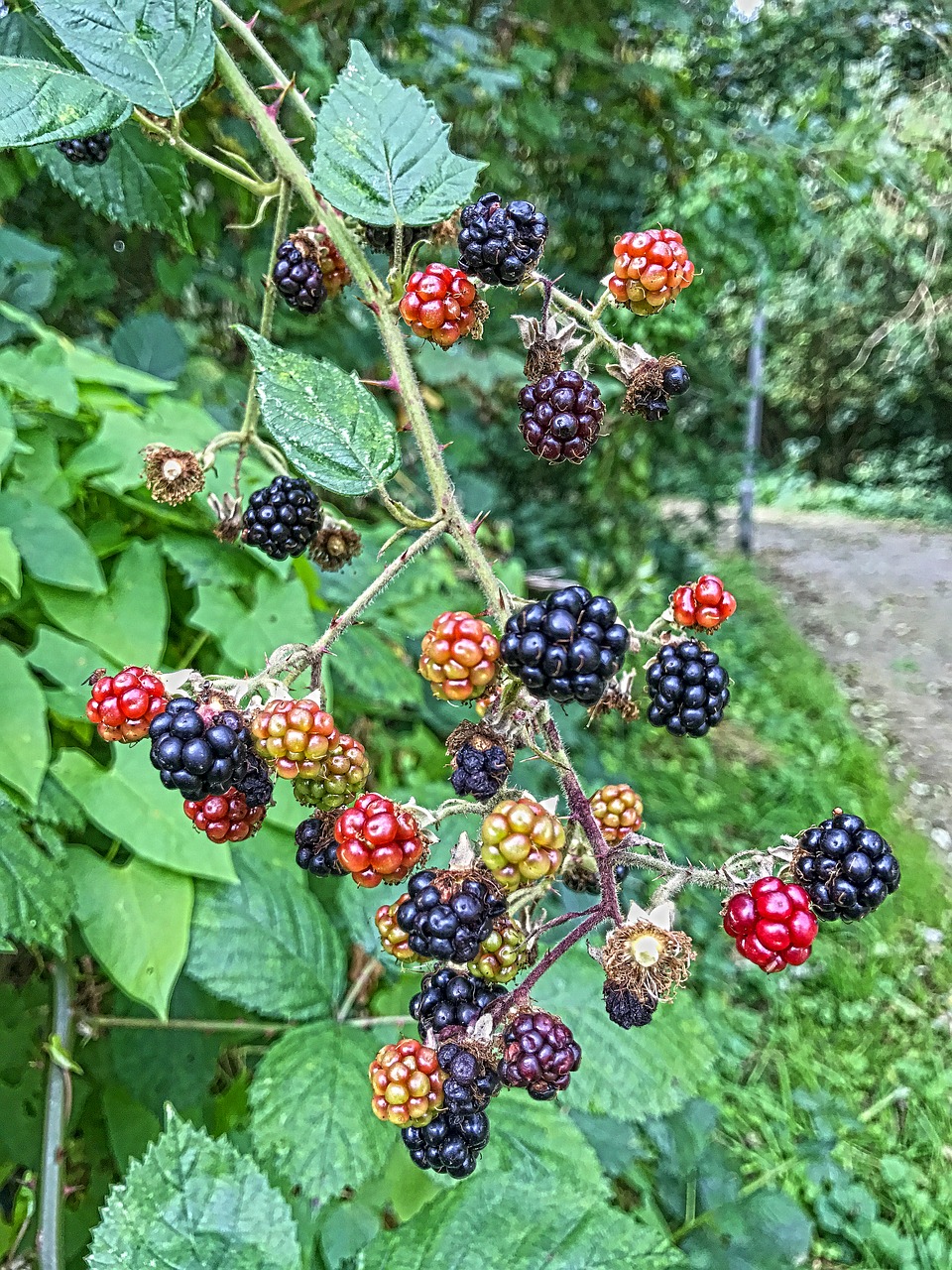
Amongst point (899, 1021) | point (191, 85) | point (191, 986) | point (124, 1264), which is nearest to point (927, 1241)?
point (899, 1021)

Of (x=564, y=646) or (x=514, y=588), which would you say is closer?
(x=564, y=646)

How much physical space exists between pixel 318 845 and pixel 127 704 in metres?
0.19

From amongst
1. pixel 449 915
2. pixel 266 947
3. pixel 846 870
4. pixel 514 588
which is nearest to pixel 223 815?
pixel 449 915

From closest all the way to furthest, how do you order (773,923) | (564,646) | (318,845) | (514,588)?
(564,646) → (773,923) → (318,845) → (514,588)

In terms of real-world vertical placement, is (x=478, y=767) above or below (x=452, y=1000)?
above

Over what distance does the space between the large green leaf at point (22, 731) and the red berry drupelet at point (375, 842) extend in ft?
2.06

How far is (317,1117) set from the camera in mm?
1010

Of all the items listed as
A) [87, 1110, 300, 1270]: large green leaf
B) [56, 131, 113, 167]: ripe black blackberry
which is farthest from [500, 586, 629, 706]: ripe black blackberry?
[56, 131, 113, 167]: ripe black blackberry

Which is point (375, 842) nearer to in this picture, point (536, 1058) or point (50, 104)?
point (536, 1058)

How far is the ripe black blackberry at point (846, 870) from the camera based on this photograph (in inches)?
23.9

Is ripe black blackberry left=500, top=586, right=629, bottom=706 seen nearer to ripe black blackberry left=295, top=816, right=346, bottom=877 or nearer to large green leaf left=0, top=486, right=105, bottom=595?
ripe black blackberry left=295, top=816, right=346, bottom=877

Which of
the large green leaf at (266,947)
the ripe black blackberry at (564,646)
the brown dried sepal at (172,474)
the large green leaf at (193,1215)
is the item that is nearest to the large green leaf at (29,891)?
the large green leaf at (266,947)

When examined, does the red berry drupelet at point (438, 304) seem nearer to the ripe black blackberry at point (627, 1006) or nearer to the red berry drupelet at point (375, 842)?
the red berry drupelet at point (375, 842)

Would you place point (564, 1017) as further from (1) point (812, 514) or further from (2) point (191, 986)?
(1) point (812, 514)
